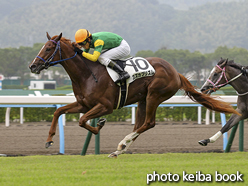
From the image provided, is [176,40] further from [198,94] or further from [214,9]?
[198,94]

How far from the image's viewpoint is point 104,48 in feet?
13.7

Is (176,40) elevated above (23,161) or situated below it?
above

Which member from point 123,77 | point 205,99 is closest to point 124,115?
point 205,99

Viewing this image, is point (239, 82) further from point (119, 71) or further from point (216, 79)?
point (119, 71)

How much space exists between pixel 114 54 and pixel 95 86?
42 cm

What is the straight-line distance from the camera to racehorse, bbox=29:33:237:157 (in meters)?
3.92

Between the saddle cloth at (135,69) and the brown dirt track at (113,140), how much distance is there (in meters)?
1.53

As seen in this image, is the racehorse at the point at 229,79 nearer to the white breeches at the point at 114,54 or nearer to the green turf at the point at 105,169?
the green turf at the point at 105,169

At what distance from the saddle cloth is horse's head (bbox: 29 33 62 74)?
0.55 metres

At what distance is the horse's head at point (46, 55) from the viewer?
3.84 meters

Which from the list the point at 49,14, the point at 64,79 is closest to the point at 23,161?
the point at 64,79

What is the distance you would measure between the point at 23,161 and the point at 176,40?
143 m

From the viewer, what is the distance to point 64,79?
76625 mm

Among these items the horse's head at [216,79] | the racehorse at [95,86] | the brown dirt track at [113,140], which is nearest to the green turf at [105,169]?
the racehorse at [95,86]
